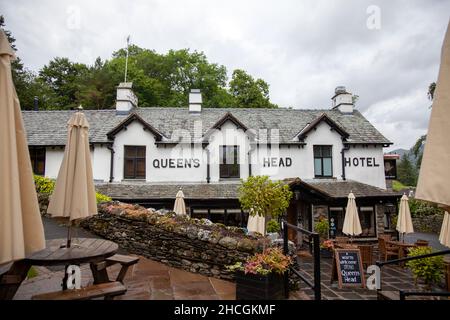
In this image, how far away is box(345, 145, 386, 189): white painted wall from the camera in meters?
14.5

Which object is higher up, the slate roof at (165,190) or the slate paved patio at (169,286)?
the slate roof at (165,190)

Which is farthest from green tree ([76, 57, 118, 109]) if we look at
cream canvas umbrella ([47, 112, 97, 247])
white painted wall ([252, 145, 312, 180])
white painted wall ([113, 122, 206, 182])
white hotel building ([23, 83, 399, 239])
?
cream canvas umbrella ([47, 112, 97, 247])

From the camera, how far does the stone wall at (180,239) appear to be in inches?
216

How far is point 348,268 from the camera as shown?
267 inches

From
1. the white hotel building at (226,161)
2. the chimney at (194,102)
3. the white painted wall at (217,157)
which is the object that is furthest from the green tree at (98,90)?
the chimney at (194,102)

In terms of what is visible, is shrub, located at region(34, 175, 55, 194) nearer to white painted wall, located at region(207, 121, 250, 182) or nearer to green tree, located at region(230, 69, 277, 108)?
white painted wall, located at region(207, 121, 250, 182)

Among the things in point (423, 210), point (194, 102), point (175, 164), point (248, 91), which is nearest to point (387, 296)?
point (175, 164)

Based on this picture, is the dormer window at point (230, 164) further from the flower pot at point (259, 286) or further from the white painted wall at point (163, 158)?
the flower pot at point (259, 286)

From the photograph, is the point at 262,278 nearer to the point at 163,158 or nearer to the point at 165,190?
the point at 165,190

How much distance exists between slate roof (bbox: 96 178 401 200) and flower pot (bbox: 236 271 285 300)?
7.80 metres

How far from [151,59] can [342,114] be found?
24.6 m

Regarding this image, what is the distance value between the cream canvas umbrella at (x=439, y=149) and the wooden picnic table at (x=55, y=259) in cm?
405

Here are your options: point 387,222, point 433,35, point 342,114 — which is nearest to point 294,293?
point 433,35

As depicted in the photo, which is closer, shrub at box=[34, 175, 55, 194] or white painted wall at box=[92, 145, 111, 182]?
shrub at box=[34, 175, 55, 194]
